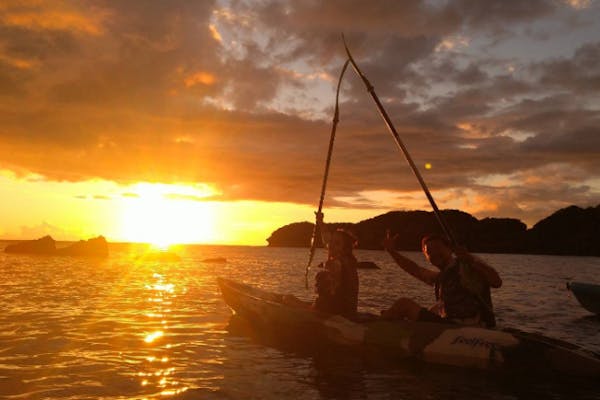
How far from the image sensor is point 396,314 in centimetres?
950

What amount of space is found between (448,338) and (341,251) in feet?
Result: 8.28

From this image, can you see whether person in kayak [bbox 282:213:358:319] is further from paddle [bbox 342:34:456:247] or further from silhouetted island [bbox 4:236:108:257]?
silhouetted island [bbox 4:236:108:257]

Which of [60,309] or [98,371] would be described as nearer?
[98,371]

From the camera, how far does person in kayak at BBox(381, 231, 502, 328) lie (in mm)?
8172

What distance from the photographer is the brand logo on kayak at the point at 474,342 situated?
814cm

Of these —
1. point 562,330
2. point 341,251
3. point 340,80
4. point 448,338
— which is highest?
point 340,80

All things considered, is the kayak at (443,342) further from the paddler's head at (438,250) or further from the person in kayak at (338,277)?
the paddler's head at (438,250)

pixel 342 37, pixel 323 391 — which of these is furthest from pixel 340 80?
pixel 323 391

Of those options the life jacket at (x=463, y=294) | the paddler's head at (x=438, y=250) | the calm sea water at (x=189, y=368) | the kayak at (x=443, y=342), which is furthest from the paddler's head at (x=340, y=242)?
the calm sea water at (x=189, y=368)

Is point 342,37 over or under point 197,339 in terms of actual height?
over

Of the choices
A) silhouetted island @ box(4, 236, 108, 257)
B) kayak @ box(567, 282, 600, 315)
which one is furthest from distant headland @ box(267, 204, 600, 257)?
kayak @ box(567, 282, 600, 315)

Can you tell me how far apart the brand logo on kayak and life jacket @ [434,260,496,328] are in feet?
1.56

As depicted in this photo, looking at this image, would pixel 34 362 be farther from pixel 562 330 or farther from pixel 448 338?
pixel 562 330

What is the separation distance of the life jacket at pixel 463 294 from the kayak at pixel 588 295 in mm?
12497
